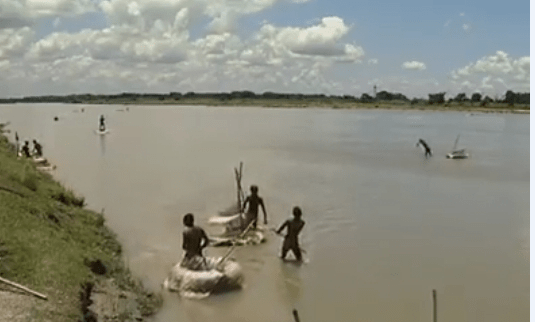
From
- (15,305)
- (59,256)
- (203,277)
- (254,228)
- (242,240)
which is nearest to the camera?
(15,305)

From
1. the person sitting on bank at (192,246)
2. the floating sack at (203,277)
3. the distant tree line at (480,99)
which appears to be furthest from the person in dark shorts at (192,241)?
the distant tree line at (480,99)

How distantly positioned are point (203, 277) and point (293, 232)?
7.88 feet

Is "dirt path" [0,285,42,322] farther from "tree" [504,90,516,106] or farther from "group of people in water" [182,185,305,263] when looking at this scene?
"tree" [504,90,516,106]

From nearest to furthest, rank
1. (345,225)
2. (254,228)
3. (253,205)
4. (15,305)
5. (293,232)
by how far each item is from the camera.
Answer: (15,305) < (293,232) < (253,205) < (254,228) < (345,225)

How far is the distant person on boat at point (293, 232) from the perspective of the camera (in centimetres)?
1137

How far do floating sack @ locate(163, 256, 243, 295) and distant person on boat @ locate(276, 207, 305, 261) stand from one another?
1420mm

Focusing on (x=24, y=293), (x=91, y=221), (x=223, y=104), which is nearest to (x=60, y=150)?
(x=91, y=221)

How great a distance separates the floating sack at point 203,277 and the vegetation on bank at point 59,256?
0.48m

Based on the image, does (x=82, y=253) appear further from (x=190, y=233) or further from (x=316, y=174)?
(x=316, y=174)

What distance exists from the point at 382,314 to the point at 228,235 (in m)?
4.70

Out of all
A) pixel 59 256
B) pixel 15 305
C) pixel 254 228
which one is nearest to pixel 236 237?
pixel 254 228

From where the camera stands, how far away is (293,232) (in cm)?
1160

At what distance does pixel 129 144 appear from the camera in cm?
4572

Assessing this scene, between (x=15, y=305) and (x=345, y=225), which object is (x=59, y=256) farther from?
(x=345, y=225)
